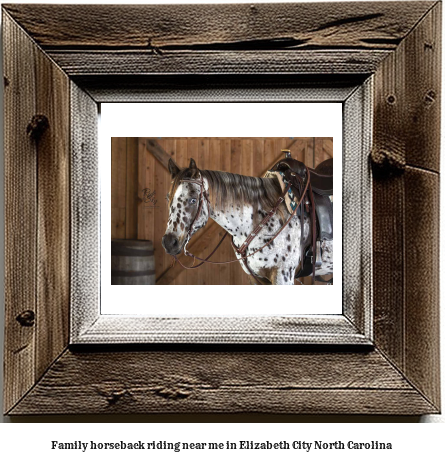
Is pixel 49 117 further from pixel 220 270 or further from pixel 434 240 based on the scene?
pixel 434 240

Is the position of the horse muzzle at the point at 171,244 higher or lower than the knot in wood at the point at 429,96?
lower

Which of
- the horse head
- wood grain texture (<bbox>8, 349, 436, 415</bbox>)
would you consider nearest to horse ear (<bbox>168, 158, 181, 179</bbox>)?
the horse head

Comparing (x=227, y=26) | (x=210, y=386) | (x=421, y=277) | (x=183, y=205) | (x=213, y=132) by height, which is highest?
(x=227, y=26)

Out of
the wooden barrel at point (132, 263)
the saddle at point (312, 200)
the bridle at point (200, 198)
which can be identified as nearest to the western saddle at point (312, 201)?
the saddle at point (312, 200)

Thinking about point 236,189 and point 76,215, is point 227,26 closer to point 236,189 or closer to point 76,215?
point 236,189

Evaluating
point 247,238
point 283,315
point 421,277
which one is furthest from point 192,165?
point 421,277

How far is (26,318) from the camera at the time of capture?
566 mm

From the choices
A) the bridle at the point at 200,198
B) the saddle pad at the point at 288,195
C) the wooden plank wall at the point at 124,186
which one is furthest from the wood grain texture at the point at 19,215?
the saddle pad at the point at 288,195

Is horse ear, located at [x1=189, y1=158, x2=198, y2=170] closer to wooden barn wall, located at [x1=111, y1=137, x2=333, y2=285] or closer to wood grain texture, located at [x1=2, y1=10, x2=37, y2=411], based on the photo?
wooden barn wall, located at [x1=111, y1=137, x2=333, y2=285]

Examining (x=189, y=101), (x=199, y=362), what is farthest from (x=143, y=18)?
(x=199, y=362)

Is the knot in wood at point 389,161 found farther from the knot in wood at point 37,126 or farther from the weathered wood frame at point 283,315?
the knot in wood at point 37,126

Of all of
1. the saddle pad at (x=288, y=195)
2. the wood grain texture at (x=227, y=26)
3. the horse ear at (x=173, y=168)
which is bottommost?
the saddle pad at (x=288, y=195)

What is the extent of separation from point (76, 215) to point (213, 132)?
0.22m

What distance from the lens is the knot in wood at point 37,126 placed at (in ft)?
1.84
